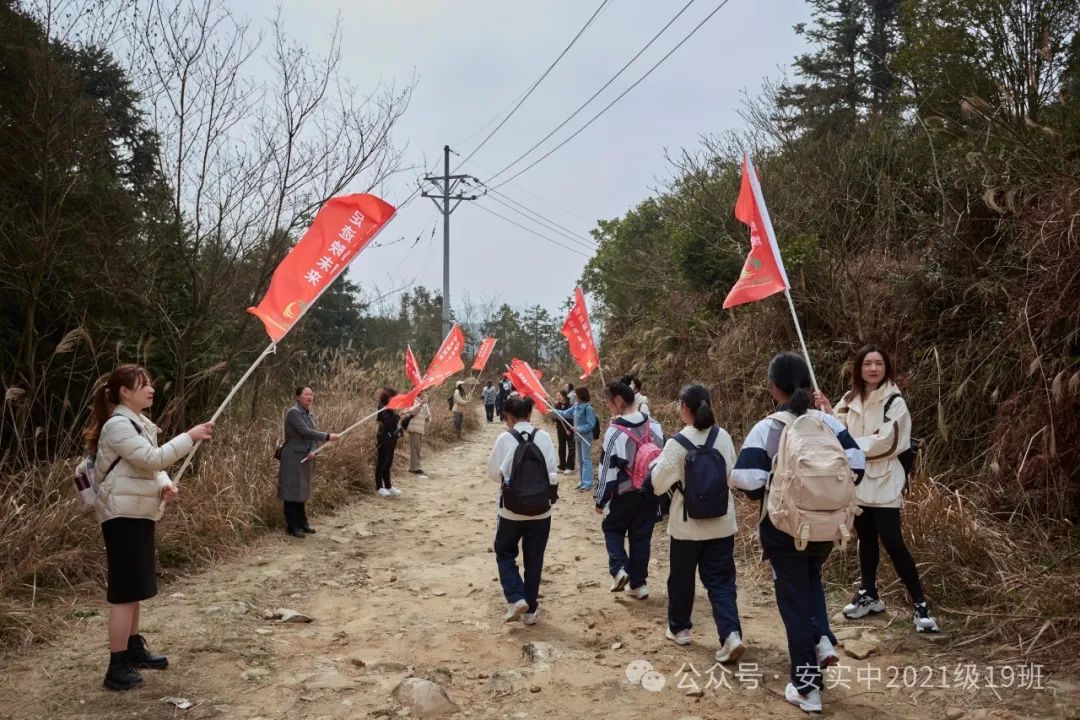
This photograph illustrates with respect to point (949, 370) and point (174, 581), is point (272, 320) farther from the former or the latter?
point (949, 370)

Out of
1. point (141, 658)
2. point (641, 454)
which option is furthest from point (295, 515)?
point (641, 454)

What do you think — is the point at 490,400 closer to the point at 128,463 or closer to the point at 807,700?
the point at 128,463

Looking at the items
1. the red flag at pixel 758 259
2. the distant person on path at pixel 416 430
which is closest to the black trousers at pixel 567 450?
the distant person on path at pixel 416 430

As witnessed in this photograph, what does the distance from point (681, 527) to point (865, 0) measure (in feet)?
72.8

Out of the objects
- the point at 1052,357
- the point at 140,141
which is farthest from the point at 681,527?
the point at 140,141

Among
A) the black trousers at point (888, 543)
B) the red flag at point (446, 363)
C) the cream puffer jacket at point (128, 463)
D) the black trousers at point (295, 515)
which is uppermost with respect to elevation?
the red flag at point (446, 363)

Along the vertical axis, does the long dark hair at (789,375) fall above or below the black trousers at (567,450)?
above

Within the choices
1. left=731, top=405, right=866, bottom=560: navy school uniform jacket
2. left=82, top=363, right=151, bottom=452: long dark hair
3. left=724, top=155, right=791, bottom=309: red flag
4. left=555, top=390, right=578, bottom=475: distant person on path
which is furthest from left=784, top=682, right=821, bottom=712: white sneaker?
left=555, top=390, right=578, bottom=475: distant person on path

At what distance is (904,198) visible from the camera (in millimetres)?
10023

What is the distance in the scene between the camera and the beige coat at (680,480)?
4.34m

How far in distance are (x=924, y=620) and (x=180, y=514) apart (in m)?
5.97

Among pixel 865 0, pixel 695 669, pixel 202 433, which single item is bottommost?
pixel 695 669

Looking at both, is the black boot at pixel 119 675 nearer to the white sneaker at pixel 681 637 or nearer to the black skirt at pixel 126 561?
the black skirt at pixel 126 561

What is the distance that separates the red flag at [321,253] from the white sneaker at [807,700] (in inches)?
170
